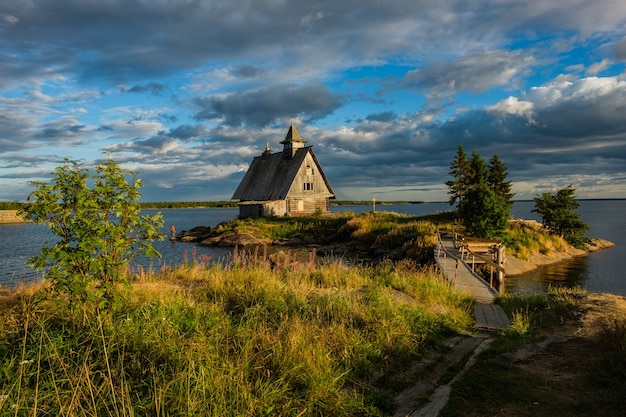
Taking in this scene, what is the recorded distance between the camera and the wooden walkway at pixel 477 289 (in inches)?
440

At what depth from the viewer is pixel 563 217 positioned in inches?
1624

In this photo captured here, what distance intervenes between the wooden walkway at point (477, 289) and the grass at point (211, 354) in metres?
2.47

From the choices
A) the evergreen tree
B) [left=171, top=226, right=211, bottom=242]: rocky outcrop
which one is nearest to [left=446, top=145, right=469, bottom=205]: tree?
the evergreen tree

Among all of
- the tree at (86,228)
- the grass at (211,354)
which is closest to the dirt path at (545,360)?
the grass at (211,354)

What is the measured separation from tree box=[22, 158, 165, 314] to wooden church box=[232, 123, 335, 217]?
139ft

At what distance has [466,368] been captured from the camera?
722cm

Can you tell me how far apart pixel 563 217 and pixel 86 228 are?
43753 millimetres

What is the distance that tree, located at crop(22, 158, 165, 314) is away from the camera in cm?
618

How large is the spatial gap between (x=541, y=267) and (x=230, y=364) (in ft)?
107

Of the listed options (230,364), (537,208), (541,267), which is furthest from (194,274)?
(537,208)

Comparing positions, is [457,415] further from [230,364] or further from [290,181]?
[290,181]

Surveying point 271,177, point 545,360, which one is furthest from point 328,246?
point 545,360

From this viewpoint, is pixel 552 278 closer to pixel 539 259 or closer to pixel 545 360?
pixel 539 259

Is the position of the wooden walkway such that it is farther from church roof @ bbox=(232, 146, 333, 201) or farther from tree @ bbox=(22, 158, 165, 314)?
church roof @ bbox=(232, 146, 333, 201)
